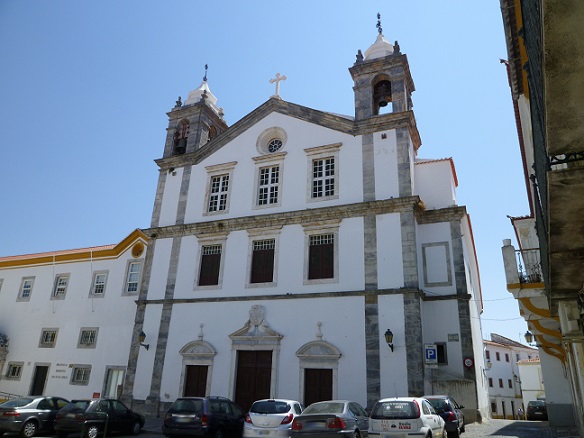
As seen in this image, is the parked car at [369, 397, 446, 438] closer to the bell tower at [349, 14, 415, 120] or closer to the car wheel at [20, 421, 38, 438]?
the car wheel at [20, 421, 38, 438]

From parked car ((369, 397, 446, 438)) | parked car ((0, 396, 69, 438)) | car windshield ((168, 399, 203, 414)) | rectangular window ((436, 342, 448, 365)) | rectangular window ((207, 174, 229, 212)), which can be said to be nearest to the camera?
parked car ((369, 397, 446, 438))

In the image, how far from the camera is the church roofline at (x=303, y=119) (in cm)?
2009

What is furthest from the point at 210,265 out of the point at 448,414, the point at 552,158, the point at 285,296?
the point at 552,158

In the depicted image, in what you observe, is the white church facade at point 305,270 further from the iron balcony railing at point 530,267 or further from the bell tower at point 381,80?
the iron balcony railing at point 530,267

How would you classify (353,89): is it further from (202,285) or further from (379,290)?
(202,285)

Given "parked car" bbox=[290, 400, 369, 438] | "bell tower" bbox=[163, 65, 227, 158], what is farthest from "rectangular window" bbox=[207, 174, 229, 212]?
"parked car" bbox=[290, 400, 369, 438]

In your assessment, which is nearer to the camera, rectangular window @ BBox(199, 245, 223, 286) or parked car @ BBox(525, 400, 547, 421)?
rectangular window @ BBox(199, 245, 223, 286)

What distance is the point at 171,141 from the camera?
2559 cm

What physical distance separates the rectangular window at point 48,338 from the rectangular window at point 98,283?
3.25 metres

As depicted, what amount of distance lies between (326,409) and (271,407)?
1.66 meters

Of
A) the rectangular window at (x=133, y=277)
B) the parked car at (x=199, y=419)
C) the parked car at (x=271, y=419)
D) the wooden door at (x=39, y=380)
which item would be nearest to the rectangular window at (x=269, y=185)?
the rectangular window at (x=133, y=277)

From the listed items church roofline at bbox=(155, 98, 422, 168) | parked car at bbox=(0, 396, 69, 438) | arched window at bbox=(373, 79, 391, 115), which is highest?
arched window at bbox=(373, 79, 391, 115)

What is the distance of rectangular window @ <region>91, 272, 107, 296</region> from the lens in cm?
2495

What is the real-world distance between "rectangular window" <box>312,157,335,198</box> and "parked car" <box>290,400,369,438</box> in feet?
34.2
